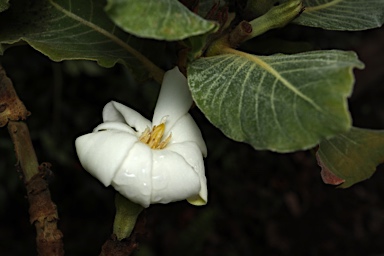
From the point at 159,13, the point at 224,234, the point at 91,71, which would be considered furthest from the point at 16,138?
the point at 224,234

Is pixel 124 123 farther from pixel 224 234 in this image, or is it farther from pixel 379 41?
pixel 379 41

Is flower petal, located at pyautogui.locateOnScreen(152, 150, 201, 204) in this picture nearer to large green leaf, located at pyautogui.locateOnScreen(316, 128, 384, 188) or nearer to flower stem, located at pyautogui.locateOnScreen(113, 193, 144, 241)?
flower stem, located at pyautogui.locateOnScreen(113, 193, 144, 241)

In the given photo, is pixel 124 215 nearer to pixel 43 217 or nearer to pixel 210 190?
pixel 43 217

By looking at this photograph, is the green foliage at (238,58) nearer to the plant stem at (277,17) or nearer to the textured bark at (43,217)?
the plant stem at (277,17)

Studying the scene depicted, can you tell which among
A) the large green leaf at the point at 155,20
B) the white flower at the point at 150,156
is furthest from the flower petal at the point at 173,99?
the large green leaf at the point at 155,20

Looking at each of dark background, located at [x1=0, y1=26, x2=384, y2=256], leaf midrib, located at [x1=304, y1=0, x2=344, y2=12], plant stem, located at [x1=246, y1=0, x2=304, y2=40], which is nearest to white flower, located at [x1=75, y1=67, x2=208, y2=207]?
plant stem, located at [x1=246, y1=0, x2=304, y2=40]

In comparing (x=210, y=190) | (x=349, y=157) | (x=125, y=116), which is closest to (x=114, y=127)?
(x=125, y=116)
